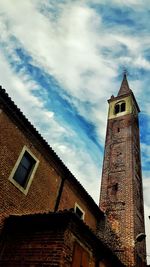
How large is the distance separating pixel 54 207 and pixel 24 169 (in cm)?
227

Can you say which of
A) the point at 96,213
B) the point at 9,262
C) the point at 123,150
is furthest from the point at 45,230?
the point at 123,150

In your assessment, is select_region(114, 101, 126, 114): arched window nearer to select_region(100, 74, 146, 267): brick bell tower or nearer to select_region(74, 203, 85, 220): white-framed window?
select_region(100, 74, 146, 267): brick bell tower

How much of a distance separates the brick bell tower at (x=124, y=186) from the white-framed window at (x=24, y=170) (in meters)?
5.69

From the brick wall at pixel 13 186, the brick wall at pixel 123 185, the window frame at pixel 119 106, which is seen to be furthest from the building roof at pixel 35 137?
the window frame at pixel 119 106

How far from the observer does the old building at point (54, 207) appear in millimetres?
7434

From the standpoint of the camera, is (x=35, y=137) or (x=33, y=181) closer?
(x=33, y=181)

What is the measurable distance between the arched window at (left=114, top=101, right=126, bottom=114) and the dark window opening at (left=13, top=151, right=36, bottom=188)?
13932 mm

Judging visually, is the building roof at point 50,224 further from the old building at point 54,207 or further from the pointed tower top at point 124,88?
the pointed tower top at point 124,88

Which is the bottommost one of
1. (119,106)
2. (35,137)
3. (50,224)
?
(50,224)

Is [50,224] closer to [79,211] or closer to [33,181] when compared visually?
[33,181]

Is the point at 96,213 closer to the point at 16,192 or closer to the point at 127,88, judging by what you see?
the point at 16,192

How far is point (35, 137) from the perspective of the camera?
10688 mm

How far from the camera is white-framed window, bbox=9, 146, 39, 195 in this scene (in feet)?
30.8

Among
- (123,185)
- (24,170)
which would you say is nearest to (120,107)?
(123,185)
